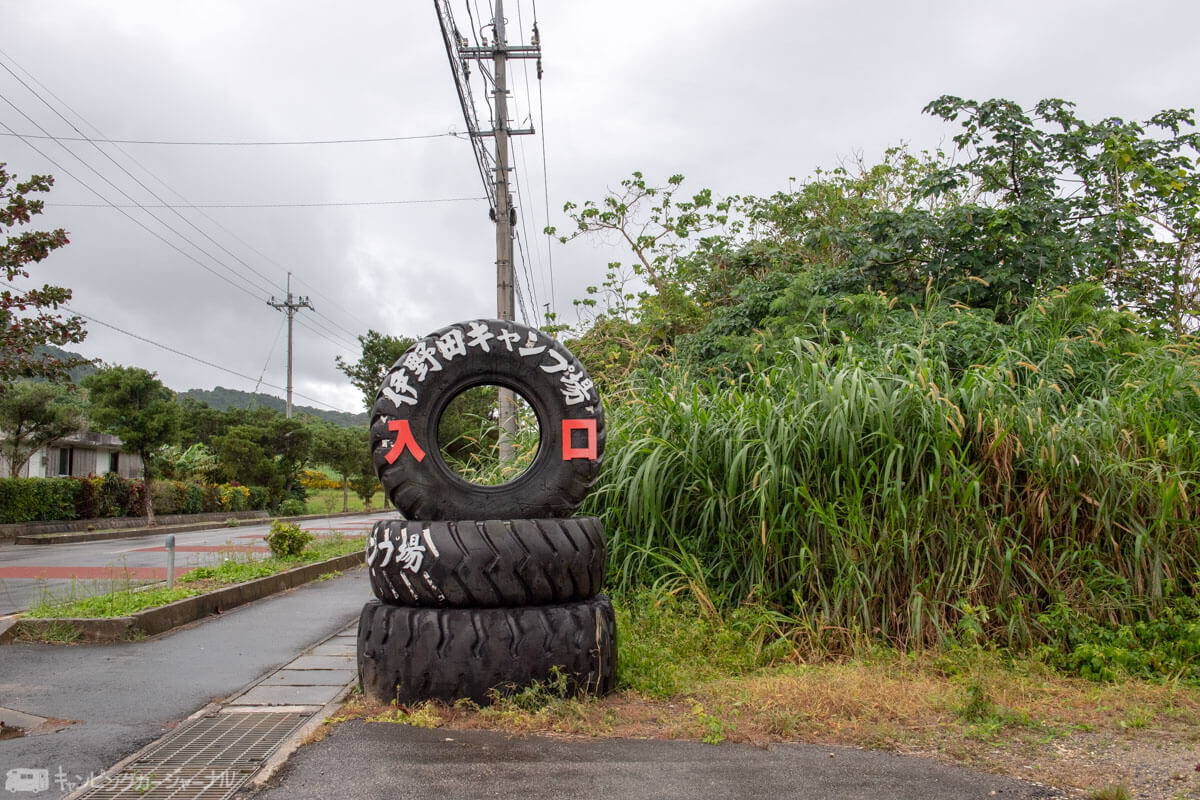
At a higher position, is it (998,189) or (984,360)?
(998,189)

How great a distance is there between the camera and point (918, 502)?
5715mm

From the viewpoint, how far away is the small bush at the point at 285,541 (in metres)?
11.9

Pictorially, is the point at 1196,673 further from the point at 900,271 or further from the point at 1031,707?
the point at 900,271

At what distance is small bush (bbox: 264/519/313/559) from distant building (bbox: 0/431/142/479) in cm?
2322

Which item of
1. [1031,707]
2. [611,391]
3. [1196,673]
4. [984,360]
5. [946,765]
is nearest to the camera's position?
[946,765]

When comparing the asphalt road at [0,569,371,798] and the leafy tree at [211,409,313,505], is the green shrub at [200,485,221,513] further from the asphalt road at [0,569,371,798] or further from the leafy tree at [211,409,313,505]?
the asphalt road at [0,569,371,798]

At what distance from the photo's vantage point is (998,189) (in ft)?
39.8

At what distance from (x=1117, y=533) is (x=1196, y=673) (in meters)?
1.06

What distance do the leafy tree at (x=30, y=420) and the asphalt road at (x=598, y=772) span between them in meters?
22.9

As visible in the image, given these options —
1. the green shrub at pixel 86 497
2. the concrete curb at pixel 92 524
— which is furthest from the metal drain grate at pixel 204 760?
the green shrub at pixel 86 497

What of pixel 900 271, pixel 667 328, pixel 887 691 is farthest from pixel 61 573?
pixel 900 271

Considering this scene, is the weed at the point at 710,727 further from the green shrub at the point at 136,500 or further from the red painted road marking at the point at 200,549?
the green shrub at the point at 136,500

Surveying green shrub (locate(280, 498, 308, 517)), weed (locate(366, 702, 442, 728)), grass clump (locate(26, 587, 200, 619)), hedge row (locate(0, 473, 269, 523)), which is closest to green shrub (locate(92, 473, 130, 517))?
hedge row (locate(0, 473, 269, 523))

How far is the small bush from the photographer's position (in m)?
11.9
